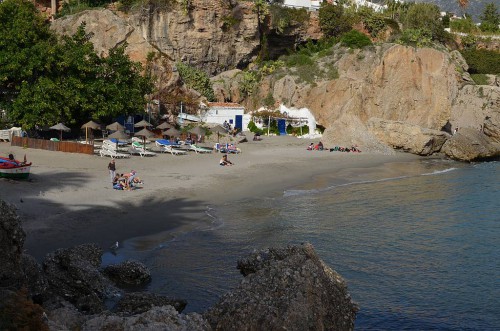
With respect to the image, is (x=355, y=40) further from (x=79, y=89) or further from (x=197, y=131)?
(x=79, y=89)

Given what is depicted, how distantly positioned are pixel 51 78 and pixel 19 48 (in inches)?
106

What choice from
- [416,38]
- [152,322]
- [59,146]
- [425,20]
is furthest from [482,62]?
[152,322]

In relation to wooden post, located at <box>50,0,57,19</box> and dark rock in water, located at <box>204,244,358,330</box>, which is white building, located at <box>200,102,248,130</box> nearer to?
wooden post, located at <box>50,0,57,19</box>

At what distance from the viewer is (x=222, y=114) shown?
5219cm

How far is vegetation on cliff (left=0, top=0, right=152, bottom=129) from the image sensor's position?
36844mm

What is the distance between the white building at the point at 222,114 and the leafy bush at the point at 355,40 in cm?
1546

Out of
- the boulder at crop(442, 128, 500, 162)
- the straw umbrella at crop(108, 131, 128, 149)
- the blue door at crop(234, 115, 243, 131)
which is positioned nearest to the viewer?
the straw umbrella at crop(108, 131, 128, 149)

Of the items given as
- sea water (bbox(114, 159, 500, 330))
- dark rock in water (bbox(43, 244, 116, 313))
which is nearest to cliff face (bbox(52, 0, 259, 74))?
sea water (bbox(114, 159, 500, 330))

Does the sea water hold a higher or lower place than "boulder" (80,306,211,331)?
lower

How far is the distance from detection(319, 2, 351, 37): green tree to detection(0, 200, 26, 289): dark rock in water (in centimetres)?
6005

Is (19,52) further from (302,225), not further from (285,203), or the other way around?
(302,225)

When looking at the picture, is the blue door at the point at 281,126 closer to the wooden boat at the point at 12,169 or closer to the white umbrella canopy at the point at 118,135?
the white umbrella canopy at the point at 118,135

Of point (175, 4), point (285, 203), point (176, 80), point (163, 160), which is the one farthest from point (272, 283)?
point (175, 4)

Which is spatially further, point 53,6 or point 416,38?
point 416,38
